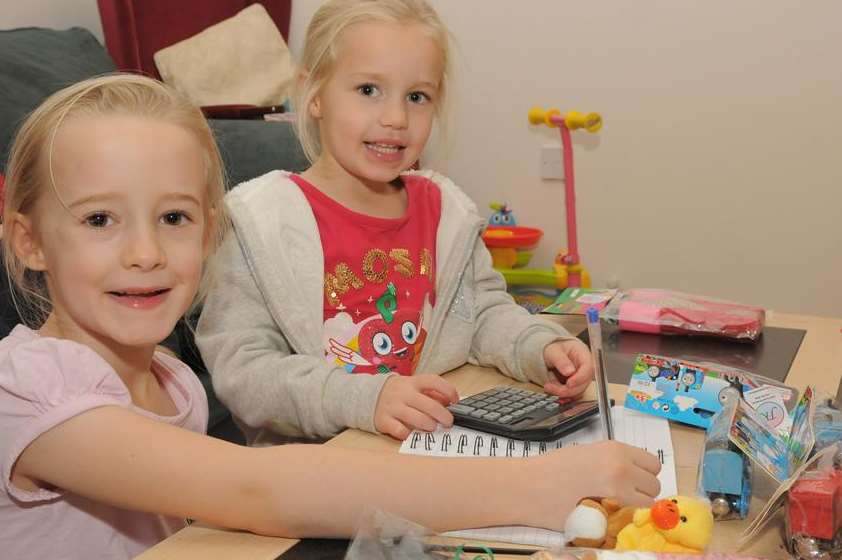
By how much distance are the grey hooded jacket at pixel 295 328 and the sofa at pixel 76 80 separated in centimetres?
67

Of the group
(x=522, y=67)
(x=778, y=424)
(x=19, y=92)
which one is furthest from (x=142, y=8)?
(x=778, y=424)

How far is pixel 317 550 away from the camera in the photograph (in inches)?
27.5

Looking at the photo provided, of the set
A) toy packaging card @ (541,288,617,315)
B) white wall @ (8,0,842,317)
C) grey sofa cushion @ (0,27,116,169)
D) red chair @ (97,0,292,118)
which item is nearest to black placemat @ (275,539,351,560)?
toy packaging card @ (541,288,617,315)

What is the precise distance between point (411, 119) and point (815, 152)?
2.00 meters

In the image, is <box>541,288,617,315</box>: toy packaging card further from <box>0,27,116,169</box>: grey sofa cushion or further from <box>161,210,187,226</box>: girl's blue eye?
<box>0,27,116,169</box>: grey sofa cushion

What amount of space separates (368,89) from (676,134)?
77.9 inches

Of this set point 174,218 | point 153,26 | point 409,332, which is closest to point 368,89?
point 409,332

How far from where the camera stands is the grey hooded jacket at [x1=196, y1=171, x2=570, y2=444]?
0.98 metres

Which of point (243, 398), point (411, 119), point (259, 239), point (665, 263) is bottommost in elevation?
point (665, 263)

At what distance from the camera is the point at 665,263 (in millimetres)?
3070

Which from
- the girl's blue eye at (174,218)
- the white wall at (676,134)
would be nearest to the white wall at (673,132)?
the white wall at (676,134)

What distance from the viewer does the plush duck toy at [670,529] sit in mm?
633

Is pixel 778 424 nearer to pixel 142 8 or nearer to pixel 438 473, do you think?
pixel 438 473

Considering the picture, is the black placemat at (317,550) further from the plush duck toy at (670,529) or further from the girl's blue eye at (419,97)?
the girl's blue eye at (419,97)
